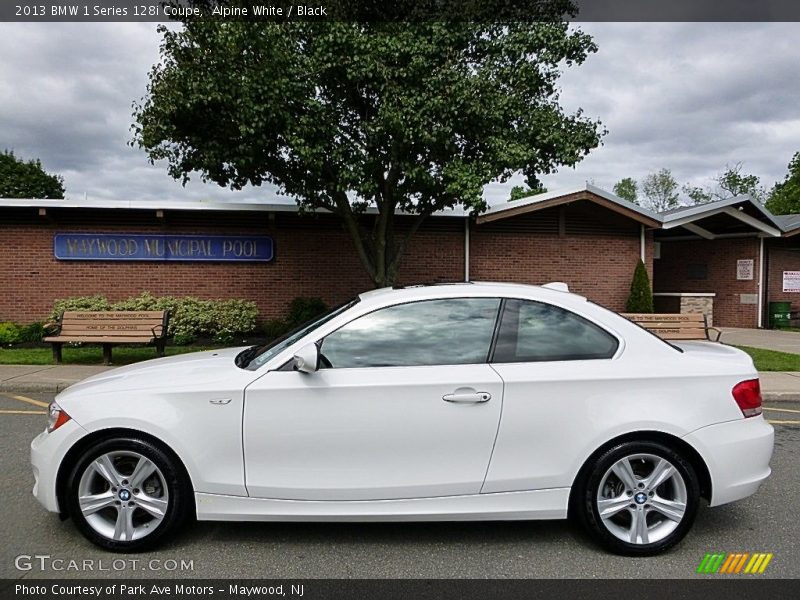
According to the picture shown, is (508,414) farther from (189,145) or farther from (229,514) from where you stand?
(189,145)

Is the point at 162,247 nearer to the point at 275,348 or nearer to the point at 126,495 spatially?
the point at 275,348

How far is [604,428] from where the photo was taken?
2979 millimetres

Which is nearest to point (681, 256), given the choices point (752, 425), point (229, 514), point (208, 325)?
point (208, 325)

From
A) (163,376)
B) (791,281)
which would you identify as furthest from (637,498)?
(791,281)

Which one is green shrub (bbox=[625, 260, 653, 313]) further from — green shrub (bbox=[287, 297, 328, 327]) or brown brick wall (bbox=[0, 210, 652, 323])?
green shrub (bbox=[287, 297, 328, 327])

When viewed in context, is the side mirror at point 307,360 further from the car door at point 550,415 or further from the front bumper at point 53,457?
the front bumper at point 53,457

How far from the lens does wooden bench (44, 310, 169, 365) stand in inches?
370

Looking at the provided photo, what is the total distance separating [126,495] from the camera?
2.96m

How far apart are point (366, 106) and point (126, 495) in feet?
28.5

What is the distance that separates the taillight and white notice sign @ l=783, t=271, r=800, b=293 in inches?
653

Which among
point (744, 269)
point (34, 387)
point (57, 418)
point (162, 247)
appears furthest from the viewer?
point (744, 269)

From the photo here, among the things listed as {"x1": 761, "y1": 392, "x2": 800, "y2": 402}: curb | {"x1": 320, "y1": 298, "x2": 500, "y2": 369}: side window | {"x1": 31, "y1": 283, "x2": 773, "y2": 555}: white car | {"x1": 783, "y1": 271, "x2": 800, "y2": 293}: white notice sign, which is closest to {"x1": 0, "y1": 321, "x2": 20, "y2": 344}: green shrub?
{"x1": 31, "y1": 283, "x2": 773, "y2": 555}: white car

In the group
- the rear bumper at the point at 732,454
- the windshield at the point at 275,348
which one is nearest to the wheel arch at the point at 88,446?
the windshield at the point at 275,348

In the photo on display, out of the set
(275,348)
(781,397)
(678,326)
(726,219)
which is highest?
(726,219)
